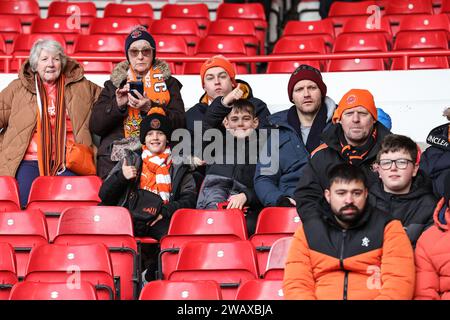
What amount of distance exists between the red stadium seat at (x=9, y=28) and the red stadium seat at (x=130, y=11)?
0.94 m

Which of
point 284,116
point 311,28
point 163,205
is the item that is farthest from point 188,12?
point 163,205

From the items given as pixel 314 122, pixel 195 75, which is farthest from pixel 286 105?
pixel 314 122

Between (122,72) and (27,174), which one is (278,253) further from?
(27,174)

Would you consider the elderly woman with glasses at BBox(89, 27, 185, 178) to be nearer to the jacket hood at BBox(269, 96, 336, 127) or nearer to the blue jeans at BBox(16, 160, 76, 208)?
the blue jeans at BBox(16, 160, 76, 208)

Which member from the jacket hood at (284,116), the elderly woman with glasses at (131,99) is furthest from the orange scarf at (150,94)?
the jacket hood at (284,116)

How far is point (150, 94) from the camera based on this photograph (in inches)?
381

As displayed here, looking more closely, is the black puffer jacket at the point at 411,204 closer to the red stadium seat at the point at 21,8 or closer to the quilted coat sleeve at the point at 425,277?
the quilted coat sleeve at the point at 425,277

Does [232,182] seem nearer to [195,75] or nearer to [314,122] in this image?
[314,122]

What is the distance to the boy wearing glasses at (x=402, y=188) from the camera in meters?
7.63

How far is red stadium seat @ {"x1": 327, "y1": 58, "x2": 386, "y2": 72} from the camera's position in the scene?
1181 cm

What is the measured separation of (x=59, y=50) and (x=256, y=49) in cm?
332

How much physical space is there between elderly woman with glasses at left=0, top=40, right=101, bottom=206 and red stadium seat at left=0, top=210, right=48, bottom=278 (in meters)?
1.06

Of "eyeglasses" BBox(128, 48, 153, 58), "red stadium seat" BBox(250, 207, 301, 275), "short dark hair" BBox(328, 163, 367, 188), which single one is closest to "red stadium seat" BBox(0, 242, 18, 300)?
"red stadium seat" BBox(250, 207, 301, 275)

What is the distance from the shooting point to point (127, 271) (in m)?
8.18
